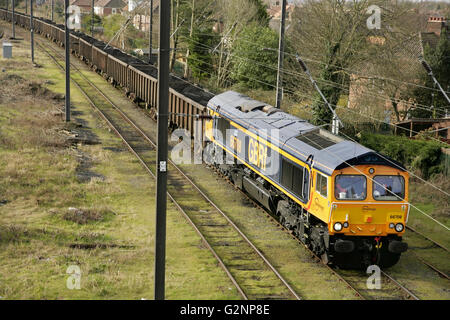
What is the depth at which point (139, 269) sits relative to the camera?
15320mm

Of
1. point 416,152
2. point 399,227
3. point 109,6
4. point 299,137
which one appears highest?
point 109,6

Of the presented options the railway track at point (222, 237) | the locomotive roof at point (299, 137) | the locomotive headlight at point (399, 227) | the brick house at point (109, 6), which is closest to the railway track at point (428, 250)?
the locomotive headlight at point (399, 227)

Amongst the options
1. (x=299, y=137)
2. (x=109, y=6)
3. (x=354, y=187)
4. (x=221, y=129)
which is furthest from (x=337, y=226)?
(x=109, y=6)

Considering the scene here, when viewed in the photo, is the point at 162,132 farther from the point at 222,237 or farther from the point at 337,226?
the point at 222,237

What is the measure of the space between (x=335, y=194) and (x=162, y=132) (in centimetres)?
569

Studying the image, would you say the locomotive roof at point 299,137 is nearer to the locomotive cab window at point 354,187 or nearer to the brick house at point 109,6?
the locomotive cab window at point 354,187

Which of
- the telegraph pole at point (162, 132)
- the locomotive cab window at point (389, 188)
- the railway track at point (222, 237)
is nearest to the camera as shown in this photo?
the telegraph pole at point (162, 132)

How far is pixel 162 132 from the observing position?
37.1 ft

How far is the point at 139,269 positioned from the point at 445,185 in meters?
15.5

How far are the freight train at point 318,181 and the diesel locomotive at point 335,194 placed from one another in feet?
0.09

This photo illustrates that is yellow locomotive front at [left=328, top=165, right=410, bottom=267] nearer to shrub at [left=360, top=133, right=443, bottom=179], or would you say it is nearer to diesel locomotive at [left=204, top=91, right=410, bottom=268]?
diesel locomotive at [left=204, top=91, right=410, bottom=268]

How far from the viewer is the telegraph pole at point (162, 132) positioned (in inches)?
432
